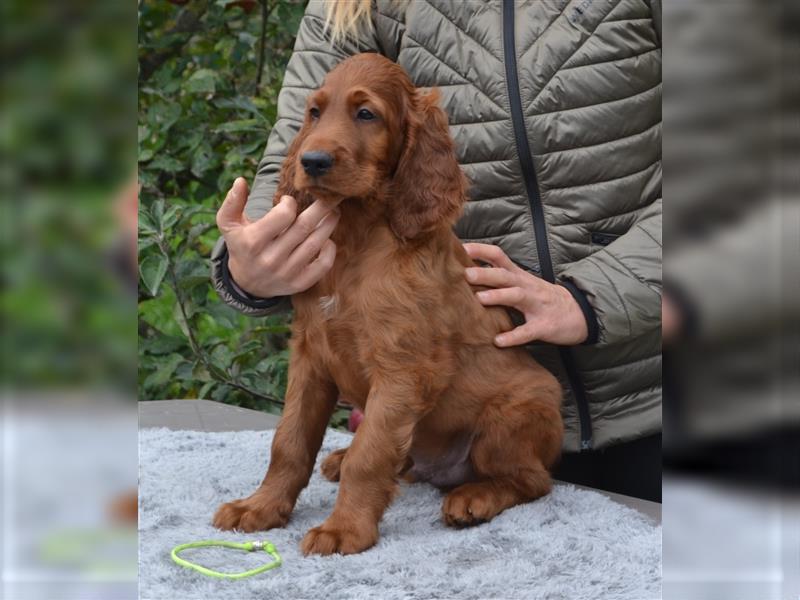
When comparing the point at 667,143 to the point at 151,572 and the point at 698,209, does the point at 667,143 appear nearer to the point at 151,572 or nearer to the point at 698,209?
the point at 698,209

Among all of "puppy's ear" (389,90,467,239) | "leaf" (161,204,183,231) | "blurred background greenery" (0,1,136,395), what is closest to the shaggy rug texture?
"puppy's ear" (389,90,467,239)

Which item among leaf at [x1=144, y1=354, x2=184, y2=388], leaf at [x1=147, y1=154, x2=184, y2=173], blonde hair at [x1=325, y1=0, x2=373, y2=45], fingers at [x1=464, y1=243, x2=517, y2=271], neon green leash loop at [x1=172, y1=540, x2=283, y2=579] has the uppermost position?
blonde hair at [x1=325, y1=0, x2=373, y2=45]

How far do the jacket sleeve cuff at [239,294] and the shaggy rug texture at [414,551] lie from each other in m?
0.41

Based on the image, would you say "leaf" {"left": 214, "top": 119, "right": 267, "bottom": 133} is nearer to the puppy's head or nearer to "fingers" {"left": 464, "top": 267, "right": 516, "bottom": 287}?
the puppy's head

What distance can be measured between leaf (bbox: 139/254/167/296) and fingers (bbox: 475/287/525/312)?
32.0 inches

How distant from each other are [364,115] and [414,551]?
30.3 inches

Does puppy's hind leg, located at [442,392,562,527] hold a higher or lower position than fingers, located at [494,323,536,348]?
lower

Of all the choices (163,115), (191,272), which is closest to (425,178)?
(191,272)

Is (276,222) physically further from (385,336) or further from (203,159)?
(203,159)

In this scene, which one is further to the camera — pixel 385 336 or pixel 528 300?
pixel 528 300

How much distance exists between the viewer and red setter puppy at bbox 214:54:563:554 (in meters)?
1.62

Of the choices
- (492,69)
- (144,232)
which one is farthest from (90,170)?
(144,232)

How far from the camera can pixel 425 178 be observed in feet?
5.67

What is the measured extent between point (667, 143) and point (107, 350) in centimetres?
43
